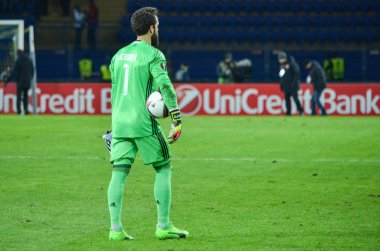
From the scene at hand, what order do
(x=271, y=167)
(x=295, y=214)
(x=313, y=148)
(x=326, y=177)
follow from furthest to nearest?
(x=313, y=148), (x=271, y=167), (x=326, y=177), (x=295, y=214)

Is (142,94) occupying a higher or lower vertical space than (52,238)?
higher

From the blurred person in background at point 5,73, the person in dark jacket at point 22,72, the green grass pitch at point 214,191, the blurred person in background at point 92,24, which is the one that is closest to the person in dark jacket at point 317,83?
the green grass pitch at point 214,191

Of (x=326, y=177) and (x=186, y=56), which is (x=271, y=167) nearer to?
(x=326, y=177)

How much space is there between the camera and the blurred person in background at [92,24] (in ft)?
123

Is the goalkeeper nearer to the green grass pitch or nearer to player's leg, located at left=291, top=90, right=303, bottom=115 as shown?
the green grass pitch

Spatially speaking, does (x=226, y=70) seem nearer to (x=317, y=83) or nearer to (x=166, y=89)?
(x=317, y=83)

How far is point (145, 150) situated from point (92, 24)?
29.8 metres

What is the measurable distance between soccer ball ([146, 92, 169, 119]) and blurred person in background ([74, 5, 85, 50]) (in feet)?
97.1

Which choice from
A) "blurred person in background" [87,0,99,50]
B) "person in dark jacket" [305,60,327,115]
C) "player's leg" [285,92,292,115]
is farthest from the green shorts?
"blurred person in background" [87,0,99,50]

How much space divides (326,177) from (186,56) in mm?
23097

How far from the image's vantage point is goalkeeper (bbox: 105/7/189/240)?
8.38 meters

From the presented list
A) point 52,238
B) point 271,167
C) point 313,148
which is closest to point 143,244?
point 52,238

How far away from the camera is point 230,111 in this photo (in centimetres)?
3094

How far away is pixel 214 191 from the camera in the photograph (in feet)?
40.8
